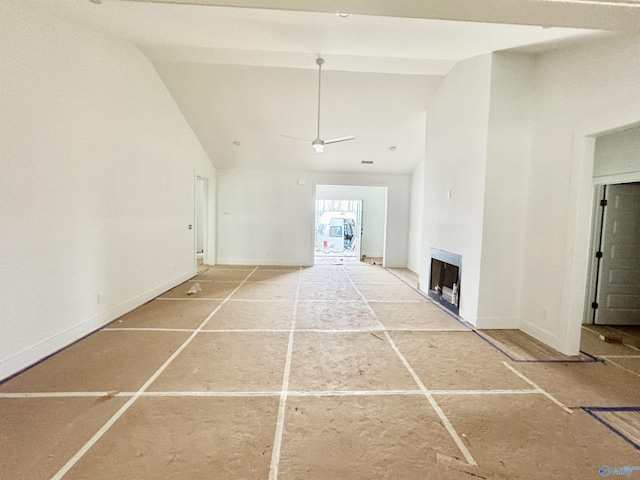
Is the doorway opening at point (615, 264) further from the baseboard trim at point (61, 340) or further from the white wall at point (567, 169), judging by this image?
the baseboard trim at point (61, 340)

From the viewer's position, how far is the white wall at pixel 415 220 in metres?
7.58

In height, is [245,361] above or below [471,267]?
below

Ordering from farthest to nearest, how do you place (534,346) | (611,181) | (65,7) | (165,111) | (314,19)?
(165,111)
(611,181)
(534,346)
(314,19)
(65,7)

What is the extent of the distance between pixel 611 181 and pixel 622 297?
161 cm

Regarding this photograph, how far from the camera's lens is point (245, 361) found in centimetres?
277

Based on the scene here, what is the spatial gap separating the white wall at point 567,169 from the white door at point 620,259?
2.20 ft

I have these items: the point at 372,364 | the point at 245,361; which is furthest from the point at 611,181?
the point at 245,361

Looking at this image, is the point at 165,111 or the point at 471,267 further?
the point at 165,111

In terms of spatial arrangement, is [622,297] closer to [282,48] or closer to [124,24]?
[282,48]

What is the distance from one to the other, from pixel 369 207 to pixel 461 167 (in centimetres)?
628

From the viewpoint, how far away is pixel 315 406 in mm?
2135

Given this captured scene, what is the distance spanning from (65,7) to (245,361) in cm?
362

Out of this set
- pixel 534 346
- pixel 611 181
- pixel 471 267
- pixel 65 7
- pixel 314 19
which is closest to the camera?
pixel 65 7

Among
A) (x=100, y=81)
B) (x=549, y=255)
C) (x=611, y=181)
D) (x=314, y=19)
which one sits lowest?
(x=549, y=255)
